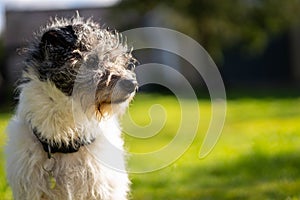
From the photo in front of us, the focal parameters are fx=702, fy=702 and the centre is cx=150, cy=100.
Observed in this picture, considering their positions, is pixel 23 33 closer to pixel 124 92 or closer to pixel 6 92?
pixel 6 92

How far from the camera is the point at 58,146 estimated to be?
4.87 meters

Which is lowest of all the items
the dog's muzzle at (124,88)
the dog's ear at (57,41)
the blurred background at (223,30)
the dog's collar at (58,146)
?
the blurred background at (223,30)

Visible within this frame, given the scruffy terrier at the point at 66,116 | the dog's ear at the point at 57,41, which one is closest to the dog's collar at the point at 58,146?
the scruffy terrier at the point at 66,116

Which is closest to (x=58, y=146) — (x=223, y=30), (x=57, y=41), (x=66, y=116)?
(x=66, y=116)

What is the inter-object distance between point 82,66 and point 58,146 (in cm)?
58

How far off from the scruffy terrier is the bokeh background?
1.68 ft

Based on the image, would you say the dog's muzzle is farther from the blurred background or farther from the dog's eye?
the blurred background

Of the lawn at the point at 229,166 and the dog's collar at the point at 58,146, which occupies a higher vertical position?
the dog's collar at the point at 58,146

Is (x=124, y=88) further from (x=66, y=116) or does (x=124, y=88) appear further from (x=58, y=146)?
(x=58, y=146)

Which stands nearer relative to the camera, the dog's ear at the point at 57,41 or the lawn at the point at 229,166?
the dog's ear at the point at 57,41

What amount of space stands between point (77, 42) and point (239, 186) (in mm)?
3249

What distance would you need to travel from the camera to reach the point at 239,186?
749 centimetres

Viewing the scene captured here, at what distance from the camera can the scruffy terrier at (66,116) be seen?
15.8 feet

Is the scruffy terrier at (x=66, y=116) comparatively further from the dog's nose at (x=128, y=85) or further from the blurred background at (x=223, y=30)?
the blurred background at (x=223, y=30)
